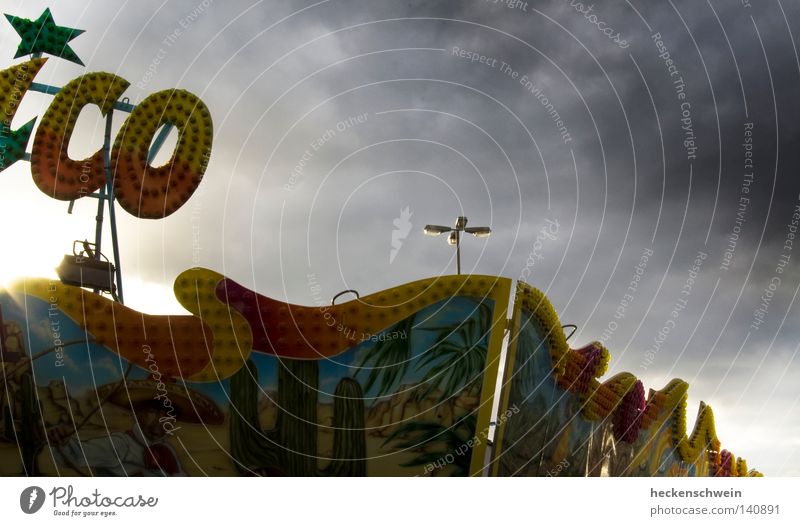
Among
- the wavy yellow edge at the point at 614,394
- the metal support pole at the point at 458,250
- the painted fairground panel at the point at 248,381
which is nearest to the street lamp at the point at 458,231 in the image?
the metal support pole at the point at 458,250

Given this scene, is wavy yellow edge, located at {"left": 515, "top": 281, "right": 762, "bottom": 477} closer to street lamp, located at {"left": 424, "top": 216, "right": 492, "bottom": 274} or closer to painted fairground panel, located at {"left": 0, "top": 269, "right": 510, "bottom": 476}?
painted fairground panel, located at {"left": 0, "top": 269, "right": 510, "bottom": 476}

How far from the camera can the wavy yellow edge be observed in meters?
9.88

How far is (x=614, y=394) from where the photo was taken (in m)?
11.9

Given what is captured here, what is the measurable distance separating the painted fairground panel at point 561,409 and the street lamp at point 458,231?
16.2 ft

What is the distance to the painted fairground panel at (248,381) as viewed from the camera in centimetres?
809

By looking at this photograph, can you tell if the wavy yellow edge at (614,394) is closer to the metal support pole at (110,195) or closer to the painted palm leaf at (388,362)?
the painted palm leaf at (388,362)

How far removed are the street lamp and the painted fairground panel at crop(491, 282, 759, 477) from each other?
4.95 metres

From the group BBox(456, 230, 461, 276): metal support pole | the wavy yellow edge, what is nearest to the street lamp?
BBox(456, 230, 461, 276): metal support pole

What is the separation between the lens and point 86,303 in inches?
321

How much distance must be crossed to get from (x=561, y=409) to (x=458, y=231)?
583 centimetres

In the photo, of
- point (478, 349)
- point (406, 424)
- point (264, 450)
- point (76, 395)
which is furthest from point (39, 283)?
point (478, 349)

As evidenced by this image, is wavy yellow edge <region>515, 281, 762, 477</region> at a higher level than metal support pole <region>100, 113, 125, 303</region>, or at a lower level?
lower

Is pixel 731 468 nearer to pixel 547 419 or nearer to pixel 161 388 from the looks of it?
pixel 547 419

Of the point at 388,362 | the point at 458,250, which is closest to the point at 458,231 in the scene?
the point at 458,250
